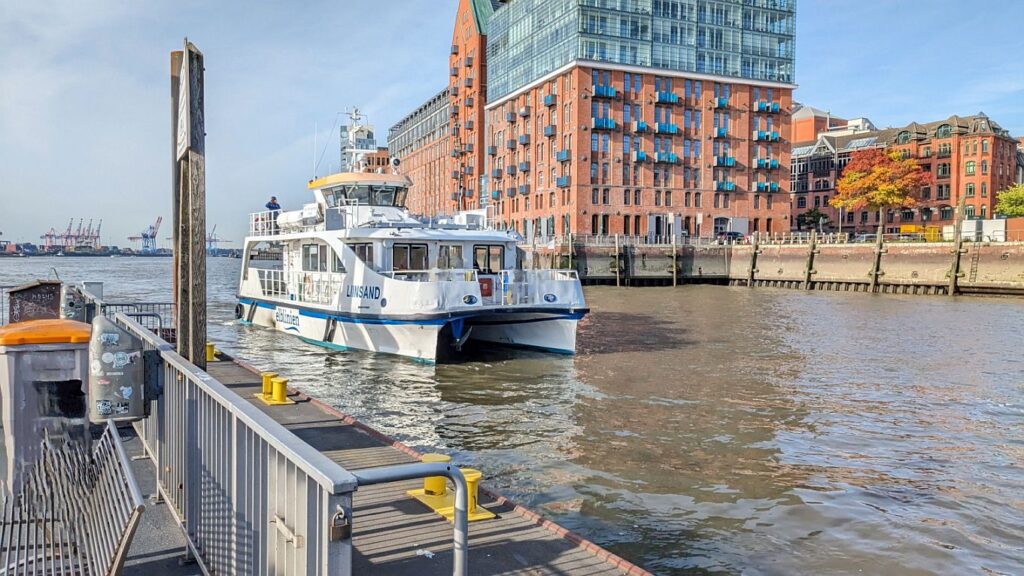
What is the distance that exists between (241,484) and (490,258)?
20691 millimetres

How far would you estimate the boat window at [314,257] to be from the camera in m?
25.1

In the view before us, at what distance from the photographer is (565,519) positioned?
9.52 meters

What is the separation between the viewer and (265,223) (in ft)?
104

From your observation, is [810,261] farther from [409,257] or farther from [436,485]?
[436,485]

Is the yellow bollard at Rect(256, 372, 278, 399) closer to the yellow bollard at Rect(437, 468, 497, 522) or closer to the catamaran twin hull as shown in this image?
the yellow bollard at Rect(437, 468, 497, 522)

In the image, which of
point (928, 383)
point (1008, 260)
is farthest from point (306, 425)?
point (1008, 260)

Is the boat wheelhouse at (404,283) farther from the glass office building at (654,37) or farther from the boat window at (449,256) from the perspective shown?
the glass office building at (654,37)

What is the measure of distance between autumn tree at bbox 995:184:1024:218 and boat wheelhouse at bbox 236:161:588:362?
8542 cm

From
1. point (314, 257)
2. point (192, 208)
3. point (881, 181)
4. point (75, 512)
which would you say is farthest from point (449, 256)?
point (881, 181)

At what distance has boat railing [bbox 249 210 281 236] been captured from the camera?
3117 centimetres

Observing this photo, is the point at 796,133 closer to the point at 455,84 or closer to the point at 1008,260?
the point at 455,84

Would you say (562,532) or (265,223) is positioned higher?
(265,223)

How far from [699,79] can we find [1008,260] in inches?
1589

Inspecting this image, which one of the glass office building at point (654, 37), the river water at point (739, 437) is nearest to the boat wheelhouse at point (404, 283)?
the river water at point (739, 437)
